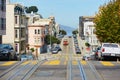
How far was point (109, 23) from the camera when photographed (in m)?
49.3

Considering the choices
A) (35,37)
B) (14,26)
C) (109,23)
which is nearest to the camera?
(109,23)

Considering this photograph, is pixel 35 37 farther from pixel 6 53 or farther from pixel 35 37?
pixel 6 53

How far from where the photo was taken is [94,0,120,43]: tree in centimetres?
4850

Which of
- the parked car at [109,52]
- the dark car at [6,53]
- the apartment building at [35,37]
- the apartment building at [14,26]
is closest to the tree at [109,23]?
the parked car at [109,52]

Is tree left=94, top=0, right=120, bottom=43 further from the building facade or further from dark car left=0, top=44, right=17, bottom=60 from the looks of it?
the building facade

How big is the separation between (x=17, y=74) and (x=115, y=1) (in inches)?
1437

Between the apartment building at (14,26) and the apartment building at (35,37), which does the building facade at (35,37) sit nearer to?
the apartment building at (35,37)

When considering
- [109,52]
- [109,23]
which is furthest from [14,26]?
[109,52]

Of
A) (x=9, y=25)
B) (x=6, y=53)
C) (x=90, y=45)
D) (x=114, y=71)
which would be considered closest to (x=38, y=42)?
(x=90, y=45)

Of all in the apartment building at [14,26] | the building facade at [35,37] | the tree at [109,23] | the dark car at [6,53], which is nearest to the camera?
the dark car at [6,53]

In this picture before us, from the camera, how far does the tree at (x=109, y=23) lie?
159 feet

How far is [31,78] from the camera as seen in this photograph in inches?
584

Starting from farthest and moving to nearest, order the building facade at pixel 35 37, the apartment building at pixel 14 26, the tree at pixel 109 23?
1. the building facade at pixel 35 37
2. the apartment building at pixel 14 26
3. the tree at pixel 109 23

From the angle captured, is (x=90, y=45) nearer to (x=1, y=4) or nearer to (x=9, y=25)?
(x=9, y=25)
